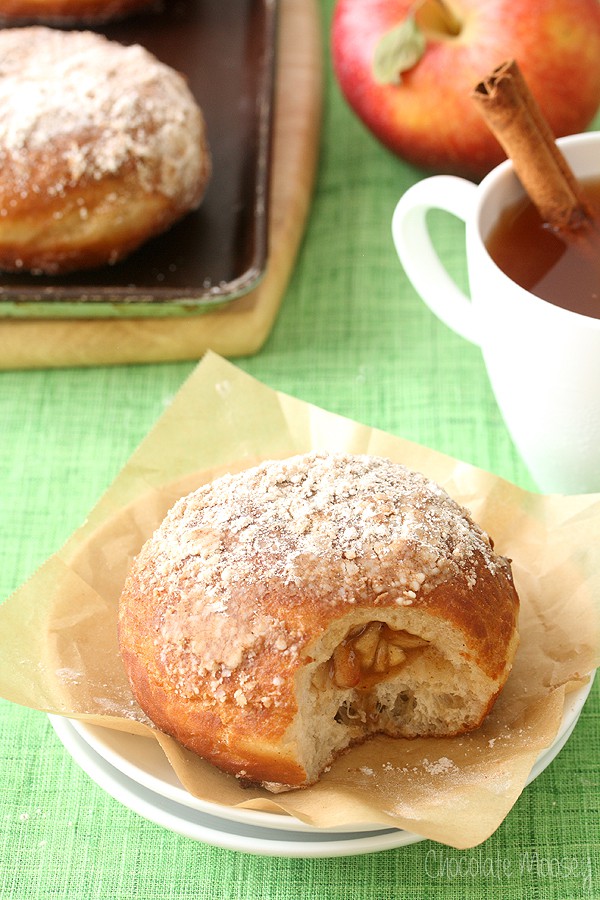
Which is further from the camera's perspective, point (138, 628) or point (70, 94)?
point (70, 94)

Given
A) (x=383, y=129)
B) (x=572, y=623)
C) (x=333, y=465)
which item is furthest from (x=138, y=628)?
(x=383, y=129)

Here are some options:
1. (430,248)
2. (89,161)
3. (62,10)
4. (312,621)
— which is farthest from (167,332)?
(62,10)

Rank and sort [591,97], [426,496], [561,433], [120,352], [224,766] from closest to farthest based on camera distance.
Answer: [224,766], [426,496], [561,433], [120,352], [591,97]

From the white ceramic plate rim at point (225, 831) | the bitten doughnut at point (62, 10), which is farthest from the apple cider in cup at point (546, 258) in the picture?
the bitten doughnut at point (62, 10)

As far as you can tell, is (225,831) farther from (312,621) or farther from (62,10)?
(62,10)

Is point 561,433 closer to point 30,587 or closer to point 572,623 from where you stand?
point 572,623

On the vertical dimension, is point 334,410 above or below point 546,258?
below

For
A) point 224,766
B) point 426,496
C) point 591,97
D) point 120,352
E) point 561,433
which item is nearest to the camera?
point 224,766
